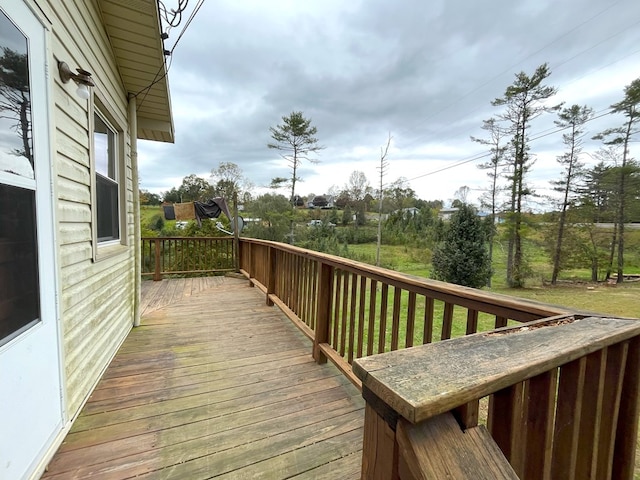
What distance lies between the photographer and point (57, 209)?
1.55 metres

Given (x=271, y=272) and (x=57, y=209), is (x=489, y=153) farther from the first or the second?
(x=57, y=209)

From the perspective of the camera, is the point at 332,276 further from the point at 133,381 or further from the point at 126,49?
the point at 126,49

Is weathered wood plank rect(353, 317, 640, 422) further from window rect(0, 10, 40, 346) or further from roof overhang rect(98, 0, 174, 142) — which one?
roof overhang rect(98, 0, 174, 142)

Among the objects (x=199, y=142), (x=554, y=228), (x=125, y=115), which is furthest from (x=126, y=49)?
(x=554, y=228)

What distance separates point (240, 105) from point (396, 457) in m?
9.48

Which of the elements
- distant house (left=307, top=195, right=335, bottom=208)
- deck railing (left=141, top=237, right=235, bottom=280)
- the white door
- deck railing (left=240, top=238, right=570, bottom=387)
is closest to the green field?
deck railing (left=240, top=238, right=570, bottom=387)

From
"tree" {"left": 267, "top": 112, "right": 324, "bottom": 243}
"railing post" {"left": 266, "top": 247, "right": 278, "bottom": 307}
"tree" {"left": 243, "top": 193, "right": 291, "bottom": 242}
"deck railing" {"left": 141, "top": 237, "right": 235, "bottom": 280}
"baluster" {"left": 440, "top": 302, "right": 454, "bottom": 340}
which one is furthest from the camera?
"tree" {"left": 267, "top": 112, "right": 324, "bottom": 243}

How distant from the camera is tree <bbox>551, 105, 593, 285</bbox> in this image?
10.7 meters

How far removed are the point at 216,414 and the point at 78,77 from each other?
234cm

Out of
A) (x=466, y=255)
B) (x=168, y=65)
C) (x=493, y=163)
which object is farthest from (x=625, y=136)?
(x=168, y=65)

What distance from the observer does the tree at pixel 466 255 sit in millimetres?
9062

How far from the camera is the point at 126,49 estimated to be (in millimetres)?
2547

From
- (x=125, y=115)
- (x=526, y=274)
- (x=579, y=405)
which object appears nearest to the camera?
(x=579, y=405)

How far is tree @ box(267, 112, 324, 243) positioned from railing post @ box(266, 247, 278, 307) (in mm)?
9526
